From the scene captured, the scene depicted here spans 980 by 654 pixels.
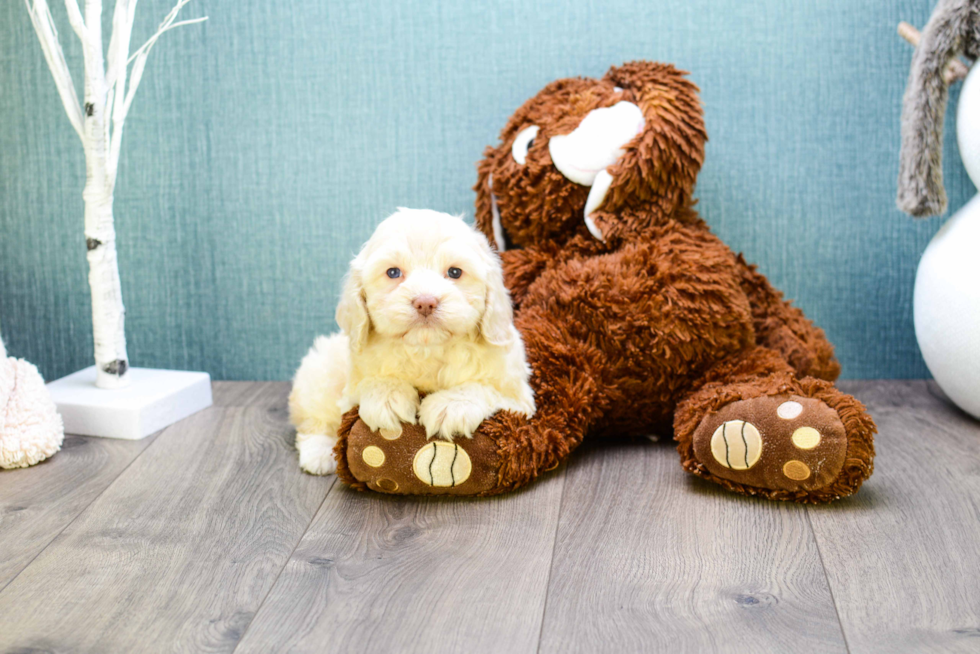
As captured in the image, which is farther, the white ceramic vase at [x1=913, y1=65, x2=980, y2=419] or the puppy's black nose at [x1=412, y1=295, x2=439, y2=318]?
the white ceramic vase at [x1=913, y1=65, x2=980, y2=419]

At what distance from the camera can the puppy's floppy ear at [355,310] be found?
50.2 inches

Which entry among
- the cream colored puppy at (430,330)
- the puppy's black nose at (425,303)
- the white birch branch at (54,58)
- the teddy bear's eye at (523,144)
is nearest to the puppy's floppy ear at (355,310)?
the cream colored puppy at (430,330)

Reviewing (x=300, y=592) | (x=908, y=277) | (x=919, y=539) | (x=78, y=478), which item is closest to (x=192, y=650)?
(x=300, y=592)

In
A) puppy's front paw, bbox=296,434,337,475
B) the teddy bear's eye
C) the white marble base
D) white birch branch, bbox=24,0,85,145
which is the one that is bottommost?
the white marble base

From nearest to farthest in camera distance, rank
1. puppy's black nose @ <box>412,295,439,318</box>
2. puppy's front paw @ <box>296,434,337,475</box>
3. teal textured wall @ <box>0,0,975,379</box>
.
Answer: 1. puppy's black nose @ <box>412,295,439,318</box>
2. puppy's front paw @ <box>296,434,337,475</box>
3. teal textured wall @ <box>0,0,975,379</box>

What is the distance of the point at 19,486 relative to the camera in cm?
144

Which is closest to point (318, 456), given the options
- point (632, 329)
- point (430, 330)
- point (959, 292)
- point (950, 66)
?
point (430, 330)

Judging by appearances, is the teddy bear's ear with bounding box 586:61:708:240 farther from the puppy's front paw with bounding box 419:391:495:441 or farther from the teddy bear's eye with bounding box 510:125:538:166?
the puppy's front paw with bounding box 419:391:495:441

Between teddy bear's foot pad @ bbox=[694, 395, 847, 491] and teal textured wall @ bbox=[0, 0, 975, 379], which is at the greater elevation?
teal textured wall @ bbox=[0, 0, 975, 379]

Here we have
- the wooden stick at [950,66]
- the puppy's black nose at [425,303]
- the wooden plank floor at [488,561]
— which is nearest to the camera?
the wooden plank floor at [488,561]

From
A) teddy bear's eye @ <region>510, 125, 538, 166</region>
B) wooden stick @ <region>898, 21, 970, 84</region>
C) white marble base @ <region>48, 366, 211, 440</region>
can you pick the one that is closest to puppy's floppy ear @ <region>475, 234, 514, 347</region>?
teddy bear's eye @ <region>510, 125, 538, 166</region>

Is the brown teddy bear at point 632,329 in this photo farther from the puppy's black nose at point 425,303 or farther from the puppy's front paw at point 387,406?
the puppy's black nose at point 425,303

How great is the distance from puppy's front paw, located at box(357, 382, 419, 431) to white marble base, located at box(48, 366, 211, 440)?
0.59 metres

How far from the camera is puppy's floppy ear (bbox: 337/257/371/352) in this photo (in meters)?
1.28
